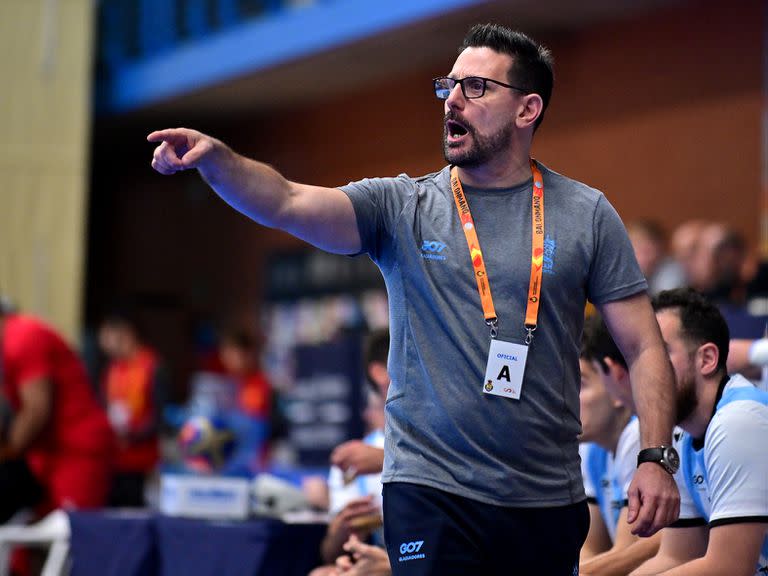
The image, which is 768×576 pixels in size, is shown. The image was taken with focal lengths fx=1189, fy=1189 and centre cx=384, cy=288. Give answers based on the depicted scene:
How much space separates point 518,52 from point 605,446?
5.20 feet

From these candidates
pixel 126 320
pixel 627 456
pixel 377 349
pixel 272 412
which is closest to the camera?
pixel 627 456

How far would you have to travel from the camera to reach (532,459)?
2496 millimetres

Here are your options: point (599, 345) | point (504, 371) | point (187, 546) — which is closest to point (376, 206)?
point (504, 371)

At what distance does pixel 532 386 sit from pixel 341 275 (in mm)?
9234

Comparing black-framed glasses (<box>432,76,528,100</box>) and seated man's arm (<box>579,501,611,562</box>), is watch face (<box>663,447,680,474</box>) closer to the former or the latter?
black-framed glasses (<box>432,76,528,100</box>)

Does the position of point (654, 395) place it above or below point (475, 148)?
below

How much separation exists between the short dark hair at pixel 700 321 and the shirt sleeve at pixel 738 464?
0.21m

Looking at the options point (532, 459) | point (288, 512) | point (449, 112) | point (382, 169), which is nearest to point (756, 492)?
point (532, 459)

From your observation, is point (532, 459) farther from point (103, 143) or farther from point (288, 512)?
point (103, 143)

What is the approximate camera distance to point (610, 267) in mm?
2650

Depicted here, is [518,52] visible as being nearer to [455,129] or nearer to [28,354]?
[455,129]

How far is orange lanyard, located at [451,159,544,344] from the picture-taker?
2521 mm

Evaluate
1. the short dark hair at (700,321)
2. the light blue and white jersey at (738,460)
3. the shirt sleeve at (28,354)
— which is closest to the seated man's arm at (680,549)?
the light blue and white jersey at (738,460)

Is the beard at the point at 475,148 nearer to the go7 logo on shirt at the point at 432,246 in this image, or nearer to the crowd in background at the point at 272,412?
the go7 logo on shirt at the point at 432,246
